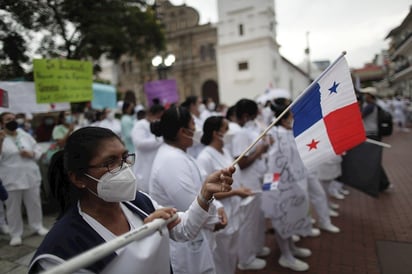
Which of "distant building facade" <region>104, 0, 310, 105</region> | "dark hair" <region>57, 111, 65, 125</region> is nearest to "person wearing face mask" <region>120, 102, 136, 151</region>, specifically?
"dark hair" <region>57, 111, 65, 125</region>

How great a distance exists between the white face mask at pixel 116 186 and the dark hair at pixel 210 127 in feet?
5.59

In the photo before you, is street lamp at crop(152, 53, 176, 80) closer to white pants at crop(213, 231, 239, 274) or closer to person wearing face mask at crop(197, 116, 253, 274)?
person wearing face mask at crop(197, 116, 253, 274)

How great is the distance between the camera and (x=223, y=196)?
298cm

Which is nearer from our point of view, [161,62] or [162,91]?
[162,91]

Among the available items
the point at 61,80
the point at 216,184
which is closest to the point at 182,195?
the point at 216,184

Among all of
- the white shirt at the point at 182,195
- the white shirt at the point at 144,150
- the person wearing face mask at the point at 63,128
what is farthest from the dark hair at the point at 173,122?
the person wearing face mask at the point at 63,128

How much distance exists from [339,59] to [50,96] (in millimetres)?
4695

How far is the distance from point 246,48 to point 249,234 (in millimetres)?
29876

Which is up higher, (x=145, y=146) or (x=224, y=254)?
(x=145, y=146)

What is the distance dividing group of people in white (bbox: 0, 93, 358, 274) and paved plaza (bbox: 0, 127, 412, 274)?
0.15m

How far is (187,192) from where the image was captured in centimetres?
239

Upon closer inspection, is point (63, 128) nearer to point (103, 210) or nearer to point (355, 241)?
point (103, 210)

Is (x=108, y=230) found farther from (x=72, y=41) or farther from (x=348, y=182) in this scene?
(x=72, y=41)

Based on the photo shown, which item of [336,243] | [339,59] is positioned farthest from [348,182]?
[339,59]
